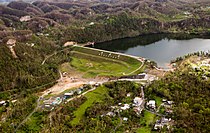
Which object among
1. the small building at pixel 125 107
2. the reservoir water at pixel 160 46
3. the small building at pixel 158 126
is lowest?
the small building at pixel 158 126

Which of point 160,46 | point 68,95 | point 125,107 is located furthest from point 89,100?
point 160,46

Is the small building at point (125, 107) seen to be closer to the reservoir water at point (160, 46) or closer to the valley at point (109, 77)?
the valley at point (109, 77)

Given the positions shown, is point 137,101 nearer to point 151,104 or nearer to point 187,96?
point 151,104

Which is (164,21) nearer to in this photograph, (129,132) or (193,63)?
(193,63)

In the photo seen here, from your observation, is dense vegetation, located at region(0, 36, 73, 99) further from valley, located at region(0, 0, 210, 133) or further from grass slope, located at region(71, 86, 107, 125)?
grass slope, located at region(71, 86, 107, 125)

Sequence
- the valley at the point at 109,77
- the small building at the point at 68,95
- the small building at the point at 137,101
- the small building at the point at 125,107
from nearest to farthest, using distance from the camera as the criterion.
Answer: the valley at the point at 109,77 < the small building at the point at 125,107 < the small building at the point at 137,101 < the small building at the point at 68,95

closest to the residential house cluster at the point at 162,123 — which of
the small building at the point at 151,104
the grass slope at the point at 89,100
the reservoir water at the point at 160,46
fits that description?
the small building at the point at 151,104

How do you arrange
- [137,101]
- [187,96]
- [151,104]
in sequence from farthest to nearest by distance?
[137,101], [187,96], [151,104]

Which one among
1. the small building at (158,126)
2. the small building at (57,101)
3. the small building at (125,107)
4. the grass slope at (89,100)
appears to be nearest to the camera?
the small building at (158,126)

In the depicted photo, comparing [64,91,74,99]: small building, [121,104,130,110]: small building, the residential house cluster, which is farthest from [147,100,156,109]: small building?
[64,91,74,99]: small building

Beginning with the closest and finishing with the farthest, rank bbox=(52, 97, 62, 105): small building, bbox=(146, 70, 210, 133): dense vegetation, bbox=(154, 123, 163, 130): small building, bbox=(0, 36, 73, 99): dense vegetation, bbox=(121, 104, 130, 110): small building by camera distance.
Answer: bbox=(146, 70, 210, 133): dense vegetation
bbox=(154, 123, 163, 130): small building
bbox=(121, 104, 130, 110): small building
bbox=(52, 97, 62, 105): small building
bbox=(0, 36, 73, 99): dense vegetation
